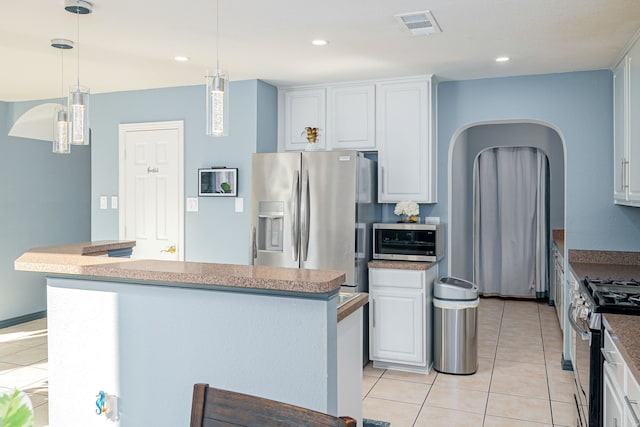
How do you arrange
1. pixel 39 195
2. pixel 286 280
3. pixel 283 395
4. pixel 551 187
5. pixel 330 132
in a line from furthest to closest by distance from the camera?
1. pixel 551 187
2. pixel 39 195
3. pixel 330 132
4. pixel 283 395
5. pixel 286 280

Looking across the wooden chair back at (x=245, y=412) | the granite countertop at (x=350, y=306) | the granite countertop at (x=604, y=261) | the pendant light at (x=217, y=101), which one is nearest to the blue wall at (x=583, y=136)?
the granite countertop at (x=604, y=261)

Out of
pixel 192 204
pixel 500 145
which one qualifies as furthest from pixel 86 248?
pixel 500 145

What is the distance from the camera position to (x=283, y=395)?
2.08 metres

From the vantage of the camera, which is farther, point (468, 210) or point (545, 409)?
point (468, 210)

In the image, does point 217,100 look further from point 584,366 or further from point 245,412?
point 584,366

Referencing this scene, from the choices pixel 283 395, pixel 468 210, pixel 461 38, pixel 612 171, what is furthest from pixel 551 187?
pixel 283 395

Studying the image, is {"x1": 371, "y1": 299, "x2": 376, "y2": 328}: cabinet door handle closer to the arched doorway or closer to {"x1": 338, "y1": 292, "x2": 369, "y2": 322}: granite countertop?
{"x1": 338, "y1": 292, "x2": 369, "y2": 322}: granite countertop

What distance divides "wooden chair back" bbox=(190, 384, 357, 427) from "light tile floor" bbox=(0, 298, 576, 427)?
7.27 ft

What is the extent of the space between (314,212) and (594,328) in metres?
2.25

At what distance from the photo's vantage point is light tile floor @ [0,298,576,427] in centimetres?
331

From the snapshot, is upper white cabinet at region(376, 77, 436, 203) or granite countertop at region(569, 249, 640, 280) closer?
granite countertop at region(569, 249, 640, 280)

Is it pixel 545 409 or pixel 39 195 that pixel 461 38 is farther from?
pixel 39 195

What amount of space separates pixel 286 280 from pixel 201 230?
297 cm

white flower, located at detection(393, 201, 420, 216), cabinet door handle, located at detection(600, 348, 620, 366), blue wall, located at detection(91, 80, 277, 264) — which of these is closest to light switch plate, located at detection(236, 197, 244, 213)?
blue wall, located at detection(91, 80, 277, 264)
